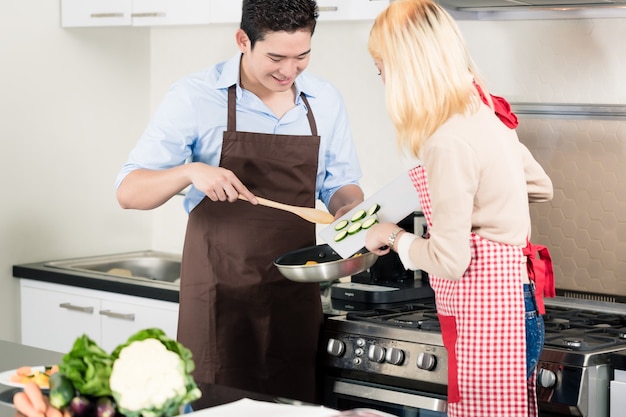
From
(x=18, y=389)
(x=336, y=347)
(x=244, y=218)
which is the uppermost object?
(x=244, y=218)

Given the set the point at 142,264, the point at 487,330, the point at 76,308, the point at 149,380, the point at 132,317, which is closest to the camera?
the point at 149,380

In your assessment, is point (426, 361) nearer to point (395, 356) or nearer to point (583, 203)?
point (395, 356)

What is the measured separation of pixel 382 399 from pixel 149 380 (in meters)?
1.28

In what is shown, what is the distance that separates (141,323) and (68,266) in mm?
509

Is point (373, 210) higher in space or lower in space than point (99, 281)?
higher

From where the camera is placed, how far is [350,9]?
2.96m

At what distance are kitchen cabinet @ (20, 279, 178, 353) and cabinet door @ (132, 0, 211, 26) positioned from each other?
3.08 feet

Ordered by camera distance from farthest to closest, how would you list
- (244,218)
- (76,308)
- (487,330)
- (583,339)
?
(76,308) < (244,218) < (583,339) < (487,330)

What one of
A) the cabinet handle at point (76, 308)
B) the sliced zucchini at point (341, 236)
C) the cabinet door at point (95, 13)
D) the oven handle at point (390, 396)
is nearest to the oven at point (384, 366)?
the oven handle at point (390, 396)

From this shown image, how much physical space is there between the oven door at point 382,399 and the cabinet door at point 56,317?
106cm

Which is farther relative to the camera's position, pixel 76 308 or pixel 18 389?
pixel 76 308

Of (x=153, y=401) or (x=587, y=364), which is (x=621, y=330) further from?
(x=153, y=401)

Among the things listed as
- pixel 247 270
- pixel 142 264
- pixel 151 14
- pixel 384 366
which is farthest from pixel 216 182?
pixel 142 264

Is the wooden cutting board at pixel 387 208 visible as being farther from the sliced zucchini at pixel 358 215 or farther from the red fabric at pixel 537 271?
the red fabric at pixel 537 271
